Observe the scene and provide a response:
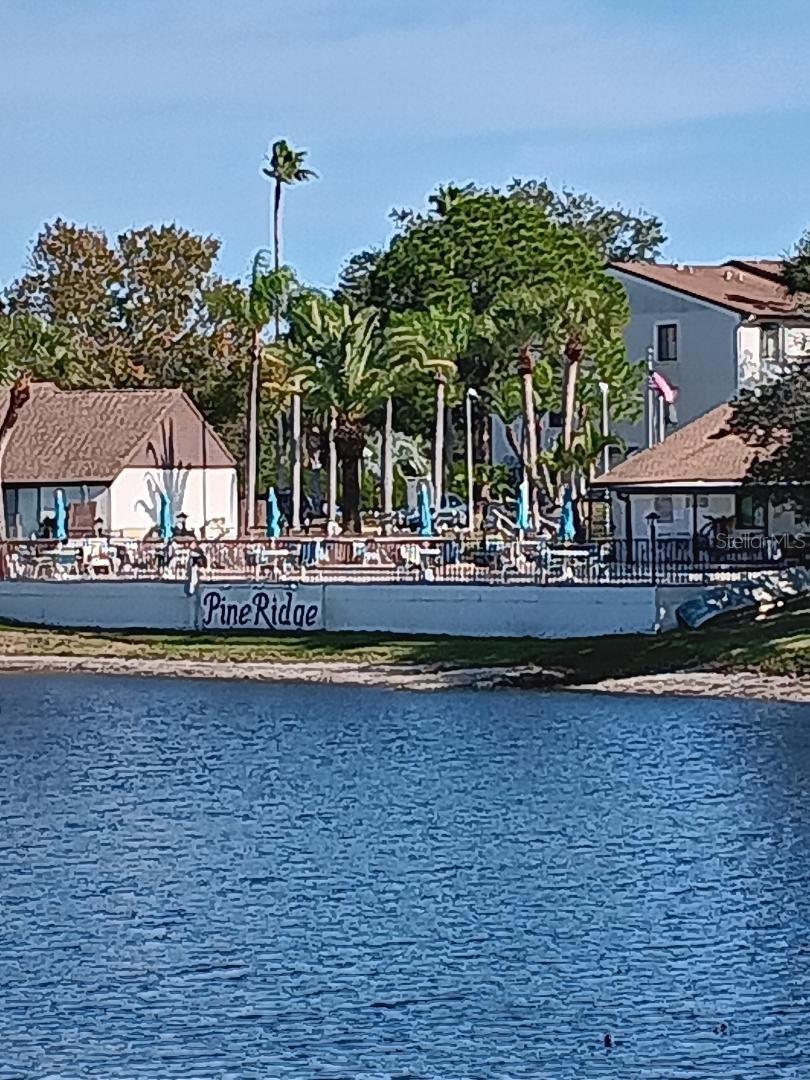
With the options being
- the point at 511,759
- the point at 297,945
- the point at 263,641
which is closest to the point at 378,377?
the point at 263,641

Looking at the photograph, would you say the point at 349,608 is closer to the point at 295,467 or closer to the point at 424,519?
the point at 424,519

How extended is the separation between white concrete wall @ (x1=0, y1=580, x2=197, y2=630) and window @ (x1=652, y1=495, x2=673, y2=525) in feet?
51.9

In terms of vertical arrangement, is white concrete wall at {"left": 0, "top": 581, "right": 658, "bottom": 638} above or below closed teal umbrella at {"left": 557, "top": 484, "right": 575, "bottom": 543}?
below

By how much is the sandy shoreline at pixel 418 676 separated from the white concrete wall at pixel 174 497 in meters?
28.9

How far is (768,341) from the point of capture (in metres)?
91.9

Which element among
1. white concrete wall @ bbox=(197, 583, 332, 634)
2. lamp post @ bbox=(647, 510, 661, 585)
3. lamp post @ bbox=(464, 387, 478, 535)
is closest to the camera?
lamp post @ bbox=(647, 510, 661, 585)

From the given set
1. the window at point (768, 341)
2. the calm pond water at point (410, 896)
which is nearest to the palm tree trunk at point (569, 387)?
the window at point (768, 341)

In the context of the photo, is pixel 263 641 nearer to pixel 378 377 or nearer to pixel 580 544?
pixel 580 544

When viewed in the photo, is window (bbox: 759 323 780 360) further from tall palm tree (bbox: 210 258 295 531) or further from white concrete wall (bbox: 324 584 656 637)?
white concrete wall (bbox: 324 584 656 637)

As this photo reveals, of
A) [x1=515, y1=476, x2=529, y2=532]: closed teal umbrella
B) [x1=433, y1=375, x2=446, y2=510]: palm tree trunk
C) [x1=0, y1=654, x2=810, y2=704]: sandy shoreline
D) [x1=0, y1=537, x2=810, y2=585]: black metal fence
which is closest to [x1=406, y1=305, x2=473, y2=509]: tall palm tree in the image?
[x1=433, y1=375, x2=446, y2=510]: palm tree trunk

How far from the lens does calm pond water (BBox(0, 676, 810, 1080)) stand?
20.6 meters

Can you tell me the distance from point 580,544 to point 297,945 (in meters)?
39.3

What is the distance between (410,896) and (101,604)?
3314 centimetres

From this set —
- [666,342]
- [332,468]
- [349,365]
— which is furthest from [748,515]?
[666,342]
